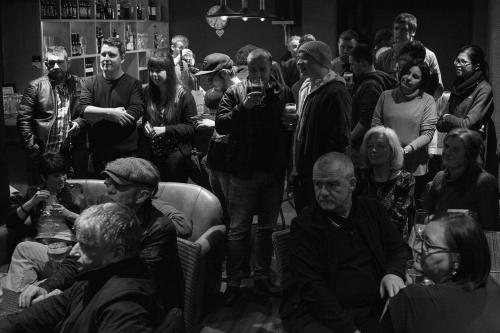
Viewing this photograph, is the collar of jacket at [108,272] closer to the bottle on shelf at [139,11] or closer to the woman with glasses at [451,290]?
the woman with glasses at [451,290]

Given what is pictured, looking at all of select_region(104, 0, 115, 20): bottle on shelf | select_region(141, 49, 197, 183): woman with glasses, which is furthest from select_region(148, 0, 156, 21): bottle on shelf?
select_region(141, 49, 197, 183): woman with glasses

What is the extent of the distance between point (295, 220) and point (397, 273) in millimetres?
406

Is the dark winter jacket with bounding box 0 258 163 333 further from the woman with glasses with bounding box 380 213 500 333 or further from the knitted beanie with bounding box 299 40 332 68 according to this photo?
the knitted beanie with bounding box 299 40 332 68

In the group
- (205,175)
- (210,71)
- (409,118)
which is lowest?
(205,175)

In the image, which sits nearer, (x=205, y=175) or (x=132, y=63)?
(x=205, y=175)

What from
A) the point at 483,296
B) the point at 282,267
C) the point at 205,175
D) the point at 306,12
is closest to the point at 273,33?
the point at 306,12

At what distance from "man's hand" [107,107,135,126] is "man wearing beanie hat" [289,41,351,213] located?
1.11 meters

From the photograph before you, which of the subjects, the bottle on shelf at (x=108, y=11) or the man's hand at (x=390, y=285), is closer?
the man's hand at (x=390, y=285)

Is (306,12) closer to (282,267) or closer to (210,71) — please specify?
(210,71)

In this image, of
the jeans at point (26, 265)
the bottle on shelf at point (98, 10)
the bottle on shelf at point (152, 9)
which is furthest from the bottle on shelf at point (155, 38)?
the jeans at point (26, 265)

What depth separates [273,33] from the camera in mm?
11398

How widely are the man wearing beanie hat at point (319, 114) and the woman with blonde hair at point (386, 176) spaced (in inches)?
7.0

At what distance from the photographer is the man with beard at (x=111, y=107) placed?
450 cm

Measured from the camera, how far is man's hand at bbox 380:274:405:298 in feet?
8.02
